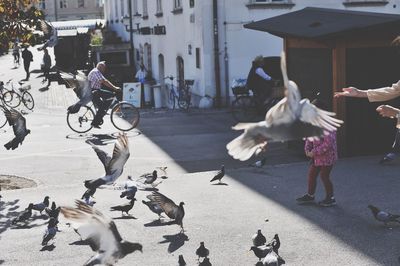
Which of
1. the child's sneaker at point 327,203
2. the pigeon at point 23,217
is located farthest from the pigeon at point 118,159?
the child's sneaker at point 327,203

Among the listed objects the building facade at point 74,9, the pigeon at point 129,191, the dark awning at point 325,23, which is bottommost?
the pigeon at point 129,191

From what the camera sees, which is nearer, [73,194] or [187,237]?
[187,237]

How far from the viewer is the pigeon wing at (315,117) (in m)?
2.55

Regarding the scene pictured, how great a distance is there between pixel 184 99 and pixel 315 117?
21.5m

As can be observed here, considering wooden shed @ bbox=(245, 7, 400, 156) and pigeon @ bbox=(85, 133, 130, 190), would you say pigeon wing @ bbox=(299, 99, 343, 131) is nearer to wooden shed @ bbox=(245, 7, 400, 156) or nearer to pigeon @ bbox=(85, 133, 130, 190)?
pigeon @ bbox=(85, 133, 130, 190)

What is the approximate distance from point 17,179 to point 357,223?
6.50 meters

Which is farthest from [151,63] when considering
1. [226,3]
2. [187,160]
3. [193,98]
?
[187,160]

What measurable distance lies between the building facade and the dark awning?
83841 mm

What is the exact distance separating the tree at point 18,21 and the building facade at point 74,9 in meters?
85.6

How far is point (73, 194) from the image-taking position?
1134 cm

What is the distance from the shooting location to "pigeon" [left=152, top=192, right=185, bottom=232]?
8.52m

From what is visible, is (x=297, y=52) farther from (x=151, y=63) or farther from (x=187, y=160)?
(x=151, y=63)

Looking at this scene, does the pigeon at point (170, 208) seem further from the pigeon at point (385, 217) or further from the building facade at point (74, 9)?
the building facade at point (74, 9)

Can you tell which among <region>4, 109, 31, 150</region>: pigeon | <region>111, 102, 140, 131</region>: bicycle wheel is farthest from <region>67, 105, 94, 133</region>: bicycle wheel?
<region>4, 109, 31, 150</region>: pigeon
